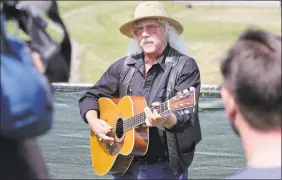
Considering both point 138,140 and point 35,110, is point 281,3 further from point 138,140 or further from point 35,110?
point 35,110

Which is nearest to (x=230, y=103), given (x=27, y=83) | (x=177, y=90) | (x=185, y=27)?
(x=27, y=83)

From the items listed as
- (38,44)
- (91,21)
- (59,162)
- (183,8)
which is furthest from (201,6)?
(38,44)

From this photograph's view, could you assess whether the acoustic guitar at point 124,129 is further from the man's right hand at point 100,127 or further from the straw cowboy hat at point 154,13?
the straw cowboy hat at point 154,13

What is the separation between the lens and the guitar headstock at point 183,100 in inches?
125

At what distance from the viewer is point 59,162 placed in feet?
16.7

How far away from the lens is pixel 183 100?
3.23 metres

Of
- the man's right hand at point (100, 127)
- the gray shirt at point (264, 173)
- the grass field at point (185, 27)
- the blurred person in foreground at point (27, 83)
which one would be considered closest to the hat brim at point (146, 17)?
the man's right hand at point (100, 127)

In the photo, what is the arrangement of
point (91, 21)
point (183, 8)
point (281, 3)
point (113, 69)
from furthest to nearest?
1. point (281, 3)
2. point (183, 8)
3. point (91, 21)
4. point (113, 69)

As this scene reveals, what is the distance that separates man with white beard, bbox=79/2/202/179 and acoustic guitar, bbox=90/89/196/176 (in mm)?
48

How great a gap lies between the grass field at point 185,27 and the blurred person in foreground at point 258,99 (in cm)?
921

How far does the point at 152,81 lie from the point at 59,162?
1713 millimetres

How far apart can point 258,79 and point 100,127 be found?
2.34 metres

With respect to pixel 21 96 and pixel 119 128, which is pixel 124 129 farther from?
pixel 21 96

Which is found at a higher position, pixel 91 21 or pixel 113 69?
pixel 113 69
